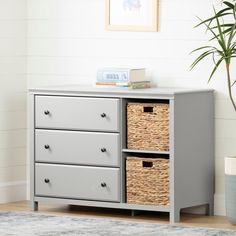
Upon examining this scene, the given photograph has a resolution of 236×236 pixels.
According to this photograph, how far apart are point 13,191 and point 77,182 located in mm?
761

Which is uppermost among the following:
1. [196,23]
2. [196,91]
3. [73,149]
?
[196,23]

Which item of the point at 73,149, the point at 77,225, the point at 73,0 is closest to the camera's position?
the point at 77,225

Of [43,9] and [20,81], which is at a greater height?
[43,9]

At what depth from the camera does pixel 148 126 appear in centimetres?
589

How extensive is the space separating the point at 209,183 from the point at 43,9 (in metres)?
1.82

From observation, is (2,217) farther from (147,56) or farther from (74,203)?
(147,56)

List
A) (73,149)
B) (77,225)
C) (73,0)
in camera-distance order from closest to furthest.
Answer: (77,225) → (73,149) → (73,0)

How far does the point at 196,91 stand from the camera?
235 inches

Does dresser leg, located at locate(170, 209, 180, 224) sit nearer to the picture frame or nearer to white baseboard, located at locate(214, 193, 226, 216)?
white baseboard, located at locate(214, 193, 226, 216)

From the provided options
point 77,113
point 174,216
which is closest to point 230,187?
point 174,216

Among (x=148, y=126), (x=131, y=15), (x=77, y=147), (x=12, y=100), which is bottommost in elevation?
(x=77, y=147)

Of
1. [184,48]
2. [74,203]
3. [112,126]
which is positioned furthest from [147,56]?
[74,203]

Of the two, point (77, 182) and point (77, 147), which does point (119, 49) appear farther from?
point (77, 182)

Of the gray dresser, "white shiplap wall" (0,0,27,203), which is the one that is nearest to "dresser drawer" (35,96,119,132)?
the gray dresser
